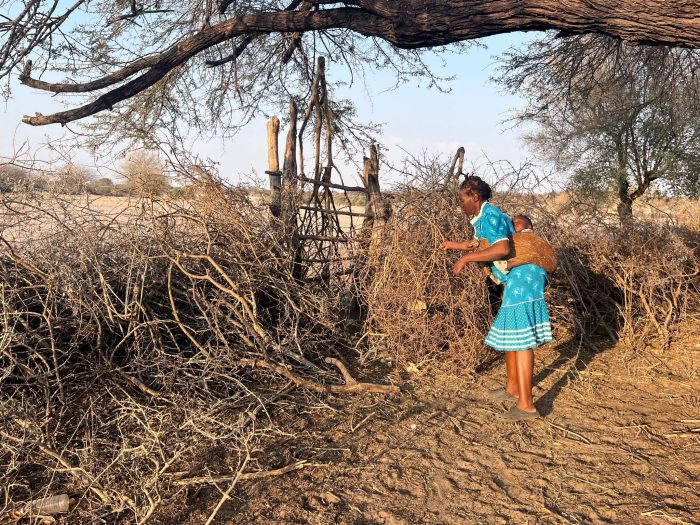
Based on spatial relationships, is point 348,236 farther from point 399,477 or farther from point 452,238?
point 399,477

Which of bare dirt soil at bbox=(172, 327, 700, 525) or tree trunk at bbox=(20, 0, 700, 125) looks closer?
bare dirt soil at bbox=(172, 327, 700, 525)

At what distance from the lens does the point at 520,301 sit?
3771 mm

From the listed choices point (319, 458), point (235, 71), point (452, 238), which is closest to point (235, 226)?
point (452, 238)

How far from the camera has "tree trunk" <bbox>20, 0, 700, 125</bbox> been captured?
399 cm

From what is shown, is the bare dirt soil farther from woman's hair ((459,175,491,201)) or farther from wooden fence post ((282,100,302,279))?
wooden fence post ((282,100,302,279))

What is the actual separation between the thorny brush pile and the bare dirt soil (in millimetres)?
245

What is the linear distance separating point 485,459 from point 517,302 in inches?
43.0

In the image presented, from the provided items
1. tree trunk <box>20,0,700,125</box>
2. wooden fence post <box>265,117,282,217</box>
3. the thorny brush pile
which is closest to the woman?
the thorny brush pile

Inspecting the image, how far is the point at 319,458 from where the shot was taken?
322 cm

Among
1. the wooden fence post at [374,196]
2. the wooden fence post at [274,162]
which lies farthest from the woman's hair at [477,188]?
the wooden fence post at [274,162]

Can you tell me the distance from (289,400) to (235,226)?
1605 mm

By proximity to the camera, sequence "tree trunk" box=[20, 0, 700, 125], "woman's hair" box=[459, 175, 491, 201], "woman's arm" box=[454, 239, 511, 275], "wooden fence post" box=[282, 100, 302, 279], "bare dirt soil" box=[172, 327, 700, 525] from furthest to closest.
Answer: "wooden fence post" box=[282, 100, 302, 279]
"tree trunk" box=[20, 0, 700, 125]
"woman's hair" box=[459, 175, 491, 201]
"woman's arm" box=[454, 239, 511, 275]
"bare dirt soil" box=[172, 327, 700, 525]

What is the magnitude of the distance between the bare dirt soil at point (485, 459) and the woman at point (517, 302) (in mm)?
303

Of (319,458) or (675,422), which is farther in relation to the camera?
(675,422)
